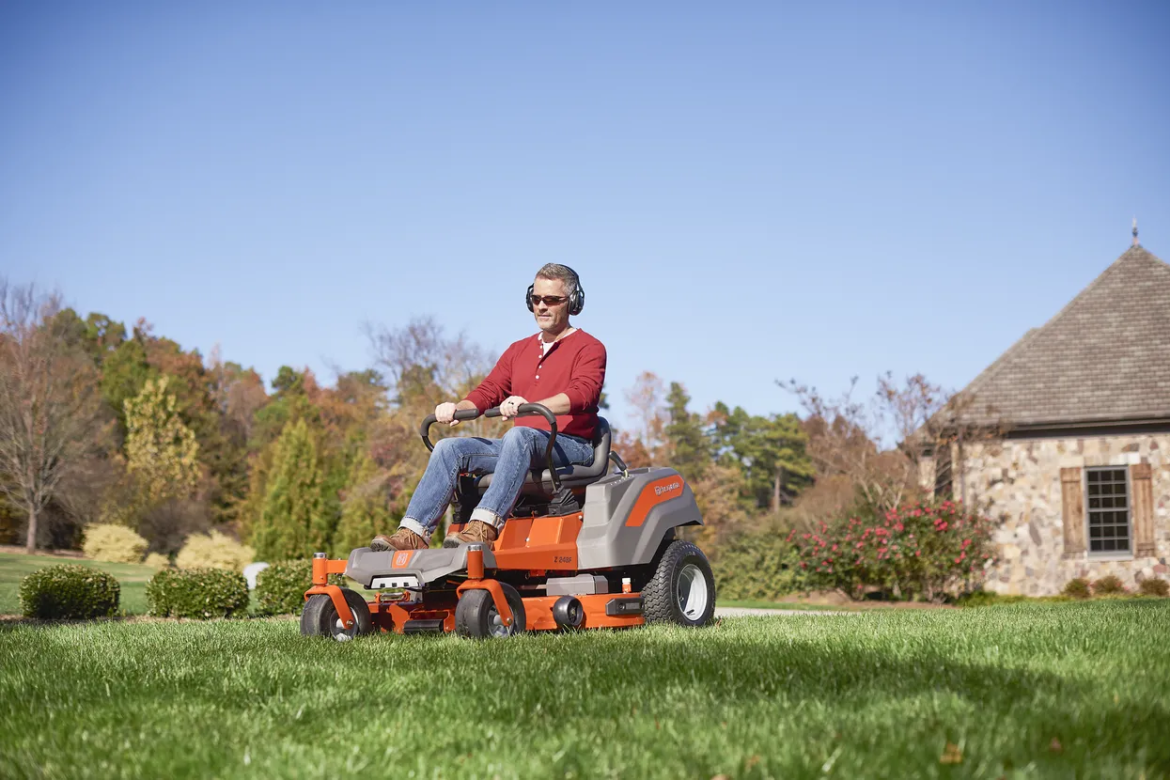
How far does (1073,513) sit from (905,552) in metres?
3.53

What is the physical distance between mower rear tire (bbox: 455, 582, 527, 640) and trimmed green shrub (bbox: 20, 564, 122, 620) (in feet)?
23.8

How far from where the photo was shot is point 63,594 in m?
10.8

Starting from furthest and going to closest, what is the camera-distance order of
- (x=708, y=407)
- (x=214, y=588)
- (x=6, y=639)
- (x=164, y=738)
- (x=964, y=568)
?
1. (x=708, y=407)
2. (x=964, y=568)
3. (x=214, y=588)
4. (x=6, y=639)
5. (x=164, y=738)

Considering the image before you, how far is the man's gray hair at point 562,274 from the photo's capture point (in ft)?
20.7

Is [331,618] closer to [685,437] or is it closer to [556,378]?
[556,378]

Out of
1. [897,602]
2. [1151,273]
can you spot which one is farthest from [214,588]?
[1151,273]

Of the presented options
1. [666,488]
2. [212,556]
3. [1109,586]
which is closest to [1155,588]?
[1109,586]

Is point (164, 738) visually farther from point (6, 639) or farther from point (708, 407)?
point (708, 407)

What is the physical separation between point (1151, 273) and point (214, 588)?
57.5 ft

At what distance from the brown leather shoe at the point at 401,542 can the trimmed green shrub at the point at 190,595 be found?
6.25m

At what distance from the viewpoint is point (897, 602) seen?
1709 centimetres

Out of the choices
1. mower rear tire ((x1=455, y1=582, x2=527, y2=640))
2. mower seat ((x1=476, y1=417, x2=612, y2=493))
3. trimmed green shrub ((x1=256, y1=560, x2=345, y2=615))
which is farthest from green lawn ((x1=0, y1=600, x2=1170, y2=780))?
trimmed green shrub ((x1=256, y1=560, x2=345, y2=615))

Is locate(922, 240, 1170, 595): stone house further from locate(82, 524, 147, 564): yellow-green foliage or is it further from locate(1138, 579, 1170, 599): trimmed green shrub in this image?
locate(82, 524, 147, 564): yellow-green foliage

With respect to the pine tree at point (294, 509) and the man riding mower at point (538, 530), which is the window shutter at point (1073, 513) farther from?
the pine tree at point (294, 509)
